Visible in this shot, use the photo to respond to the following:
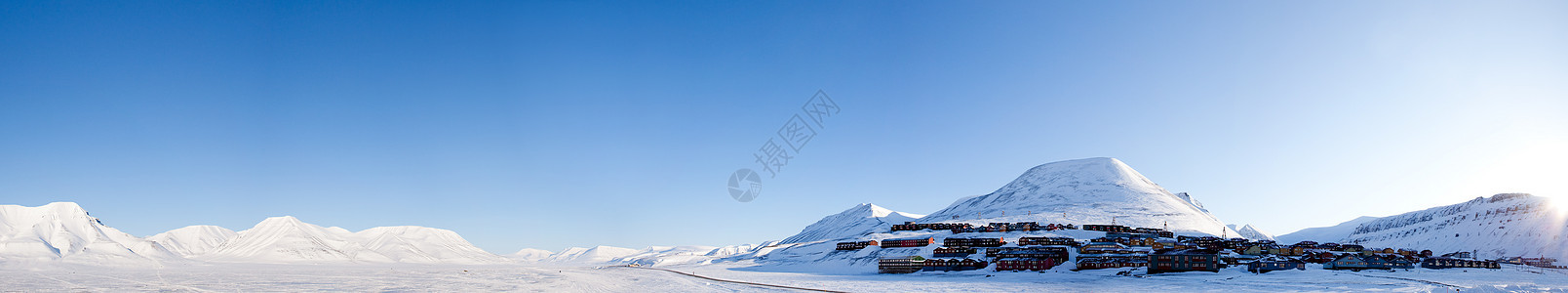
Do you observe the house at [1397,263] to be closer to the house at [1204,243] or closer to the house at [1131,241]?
the house at [1204,243]

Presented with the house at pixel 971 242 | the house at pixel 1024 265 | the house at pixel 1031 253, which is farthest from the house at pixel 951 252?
the house at pixel 1024 265

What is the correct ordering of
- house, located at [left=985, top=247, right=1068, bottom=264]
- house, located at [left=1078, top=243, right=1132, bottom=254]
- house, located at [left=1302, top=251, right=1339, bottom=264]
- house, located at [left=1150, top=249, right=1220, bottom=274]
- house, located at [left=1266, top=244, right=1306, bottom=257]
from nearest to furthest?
house, located at [left=1150, top=249, right=1220, bottom=274] < house, located at [left=1302, top=251, right=1339, bottom=264] < house, located at [left=985, top=247, right=1068, bottom=264] < house, located at [left=1078, top=243, right=1132, bottom=254] < house, located at [left=1266, top=244, right=1306, bottom=257]

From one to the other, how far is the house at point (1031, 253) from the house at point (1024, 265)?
4.90 feet

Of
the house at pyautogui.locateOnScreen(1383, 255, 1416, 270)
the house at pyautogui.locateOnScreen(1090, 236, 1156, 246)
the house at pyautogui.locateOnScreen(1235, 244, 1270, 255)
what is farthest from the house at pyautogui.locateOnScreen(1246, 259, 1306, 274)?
the house at pyautogui.locateOnScreen(1090, 236, 1156, 246)

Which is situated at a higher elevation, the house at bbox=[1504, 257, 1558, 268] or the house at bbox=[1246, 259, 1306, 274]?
the house at bbox=[1246, 259, 1306, 274]

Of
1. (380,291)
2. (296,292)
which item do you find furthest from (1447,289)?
(296,292)

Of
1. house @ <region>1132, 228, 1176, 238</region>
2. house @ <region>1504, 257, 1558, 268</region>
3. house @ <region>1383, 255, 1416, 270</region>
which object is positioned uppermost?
house @ <region>1132, 228, 1176, 238</region>

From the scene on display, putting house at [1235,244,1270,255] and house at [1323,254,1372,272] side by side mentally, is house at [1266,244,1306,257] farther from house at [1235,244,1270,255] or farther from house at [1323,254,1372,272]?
house at [1323,254,1372,272]

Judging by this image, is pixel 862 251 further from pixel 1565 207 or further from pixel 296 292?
pixel 1565 207

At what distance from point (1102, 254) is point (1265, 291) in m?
51.4

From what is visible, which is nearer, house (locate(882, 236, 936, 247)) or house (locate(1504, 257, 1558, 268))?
house (locate(1504, 257, 1558, 268))

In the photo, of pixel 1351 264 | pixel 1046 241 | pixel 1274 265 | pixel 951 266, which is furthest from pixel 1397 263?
pixel 951 266

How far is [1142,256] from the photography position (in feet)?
382

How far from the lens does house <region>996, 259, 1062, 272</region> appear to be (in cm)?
11738
